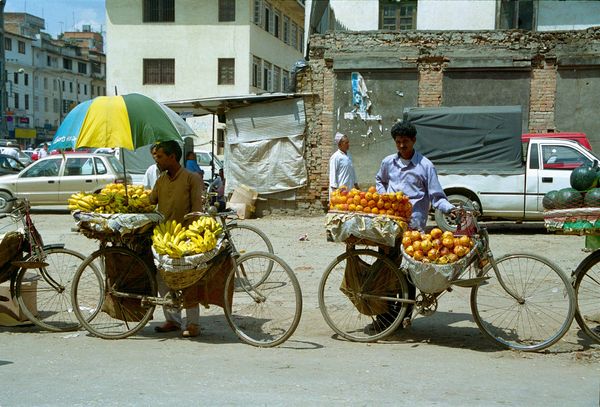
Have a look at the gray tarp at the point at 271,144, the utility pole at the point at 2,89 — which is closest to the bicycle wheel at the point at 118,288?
the gray tarp at the point at 271,144

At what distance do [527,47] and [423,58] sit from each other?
8.44 ft

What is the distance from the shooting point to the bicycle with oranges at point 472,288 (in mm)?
5715

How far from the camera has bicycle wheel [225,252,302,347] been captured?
5.96 m

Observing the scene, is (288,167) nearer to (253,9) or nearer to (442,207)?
(442,207)

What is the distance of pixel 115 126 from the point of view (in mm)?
6238

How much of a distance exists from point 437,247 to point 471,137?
9.27 m

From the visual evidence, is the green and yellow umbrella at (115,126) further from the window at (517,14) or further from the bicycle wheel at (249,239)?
the window at (517,14)

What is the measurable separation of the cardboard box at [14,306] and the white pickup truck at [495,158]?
9130 mm

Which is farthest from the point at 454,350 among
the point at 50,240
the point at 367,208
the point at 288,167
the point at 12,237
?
the point at 288,167

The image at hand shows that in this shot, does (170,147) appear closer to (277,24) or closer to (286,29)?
(277,24)

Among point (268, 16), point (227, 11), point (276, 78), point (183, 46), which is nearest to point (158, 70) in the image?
point (183, 46)

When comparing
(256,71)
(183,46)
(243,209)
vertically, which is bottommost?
(243,209)

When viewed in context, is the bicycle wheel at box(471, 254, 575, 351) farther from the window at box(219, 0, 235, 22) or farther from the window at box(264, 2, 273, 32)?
the window at box(264, 2, 273, 32)

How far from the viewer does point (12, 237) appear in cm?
662
